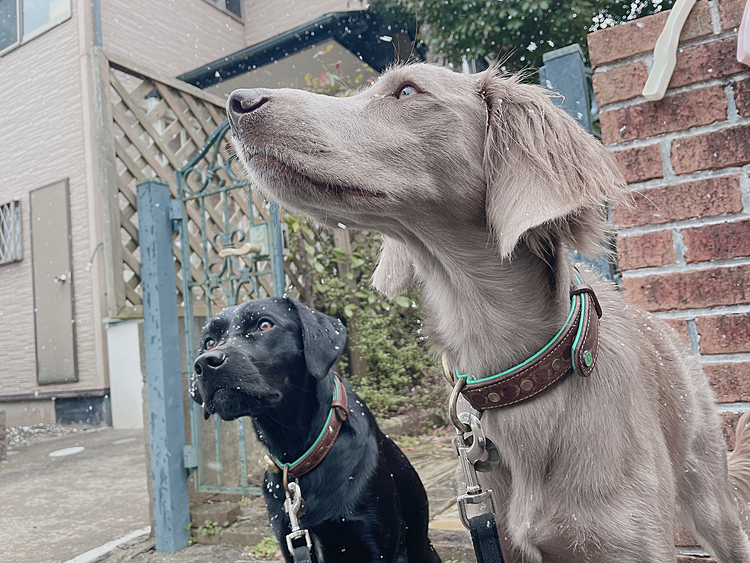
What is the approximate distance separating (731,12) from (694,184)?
0.56 meters

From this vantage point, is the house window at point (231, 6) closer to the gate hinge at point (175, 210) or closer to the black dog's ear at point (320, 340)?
the gate hinge at point (175, 210)

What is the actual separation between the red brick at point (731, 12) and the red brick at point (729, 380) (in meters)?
1.10

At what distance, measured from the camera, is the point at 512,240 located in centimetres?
117

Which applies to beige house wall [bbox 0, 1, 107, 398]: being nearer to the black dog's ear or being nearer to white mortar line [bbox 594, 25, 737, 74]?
the black dog's ear

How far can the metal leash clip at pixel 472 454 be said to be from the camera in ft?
4.19

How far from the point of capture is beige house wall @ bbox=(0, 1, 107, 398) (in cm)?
849

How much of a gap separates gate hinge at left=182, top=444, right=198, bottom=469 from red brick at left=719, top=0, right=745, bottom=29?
116 inches

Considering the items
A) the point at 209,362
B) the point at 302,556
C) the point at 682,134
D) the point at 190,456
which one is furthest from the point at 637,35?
the point at 190,456

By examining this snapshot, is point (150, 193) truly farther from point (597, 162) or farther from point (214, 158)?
point (597, 162)

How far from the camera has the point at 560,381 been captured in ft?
4.18

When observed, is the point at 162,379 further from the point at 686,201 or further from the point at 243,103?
the point at 686,201

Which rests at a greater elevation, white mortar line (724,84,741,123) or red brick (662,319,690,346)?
Answer: white mortar line (724,84,741,123)

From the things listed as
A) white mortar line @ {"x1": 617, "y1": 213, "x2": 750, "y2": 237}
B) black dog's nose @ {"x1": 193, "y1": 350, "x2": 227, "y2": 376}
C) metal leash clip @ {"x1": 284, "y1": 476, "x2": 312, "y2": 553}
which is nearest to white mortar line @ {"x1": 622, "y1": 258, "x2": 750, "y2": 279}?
white mortar line @ {"x1": 617, "y1": 213, "x2": 750, "y2": 237}

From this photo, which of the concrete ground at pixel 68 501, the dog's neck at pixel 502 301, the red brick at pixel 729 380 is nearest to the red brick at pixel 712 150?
the red brick at pixel 729 380
